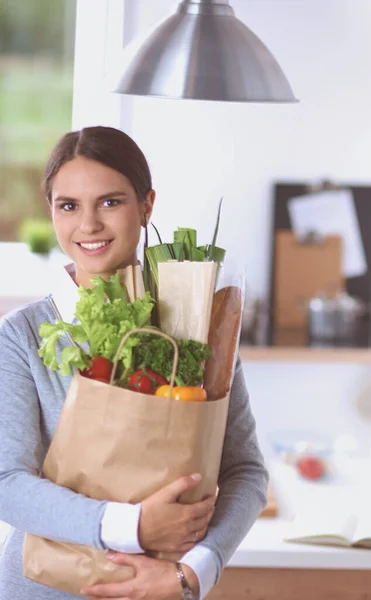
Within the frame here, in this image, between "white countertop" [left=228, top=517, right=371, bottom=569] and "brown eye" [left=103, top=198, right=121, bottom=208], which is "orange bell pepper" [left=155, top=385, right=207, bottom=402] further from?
"white countertop" [left=228, top=517, right=371, bottom=569]

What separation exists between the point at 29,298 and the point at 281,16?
4.44ft

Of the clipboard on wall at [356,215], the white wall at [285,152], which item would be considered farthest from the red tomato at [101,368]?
the clipboard on wall at [356,215]

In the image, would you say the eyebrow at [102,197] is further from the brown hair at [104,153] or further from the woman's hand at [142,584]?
the woman's hand at [142,584]

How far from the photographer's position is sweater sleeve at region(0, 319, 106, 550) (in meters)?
1.44

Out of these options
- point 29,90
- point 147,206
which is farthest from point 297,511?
point 29,90

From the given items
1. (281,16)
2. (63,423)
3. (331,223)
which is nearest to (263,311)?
(331,223)

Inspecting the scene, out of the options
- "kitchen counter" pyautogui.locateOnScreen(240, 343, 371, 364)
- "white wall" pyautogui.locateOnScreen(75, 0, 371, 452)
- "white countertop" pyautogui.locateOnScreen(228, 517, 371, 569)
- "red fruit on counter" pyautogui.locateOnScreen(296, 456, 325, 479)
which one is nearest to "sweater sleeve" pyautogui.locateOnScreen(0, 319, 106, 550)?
"white countertop" pyautogui.locateOnScreen(228, 517, 371, 569)

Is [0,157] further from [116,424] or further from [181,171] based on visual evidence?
[116,424]

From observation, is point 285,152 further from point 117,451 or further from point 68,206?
point 117,451

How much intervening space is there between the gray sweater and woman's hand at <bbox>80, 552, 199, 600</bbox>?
0.06 metres

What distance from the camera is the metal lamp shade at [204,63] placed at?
1956 millimetres

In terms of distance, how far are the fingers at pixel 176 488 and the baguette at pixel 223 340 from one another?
13cm

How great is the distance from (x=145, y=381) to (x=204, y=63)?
0.77 m

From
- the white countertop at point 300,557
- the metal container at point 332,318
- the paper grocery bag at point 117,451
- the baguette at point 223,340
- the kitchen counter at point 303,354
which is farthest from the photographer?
the metal container at point 332,318
